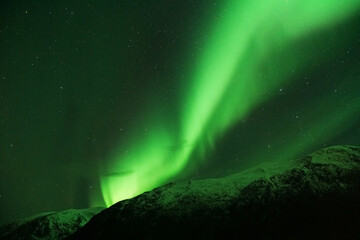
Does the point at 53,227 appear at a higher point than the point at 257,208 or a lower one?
higher

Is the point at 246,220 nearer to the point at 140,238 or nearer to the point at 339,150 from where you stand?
the point at 140,238

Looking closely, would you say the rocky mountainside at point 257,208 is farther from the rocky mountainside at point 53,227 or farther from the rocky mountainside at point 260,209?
the rocky mountainside at point 53,227

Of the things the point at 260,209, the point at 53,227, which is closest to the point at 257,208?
the point at 260,209

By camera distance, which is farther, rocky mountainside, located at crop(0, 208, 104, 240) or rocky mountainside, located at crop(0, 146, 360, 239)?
rocky mountainside, located at crop(0, 208, 104, 240)

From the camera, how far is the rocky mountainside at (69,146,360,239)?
6.87 metres

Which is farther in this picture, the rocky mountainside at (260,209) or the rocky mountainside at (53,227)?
the rocky mountainside at (53,227)

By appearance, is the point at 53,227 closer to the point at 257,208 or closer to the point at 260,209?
the point at 257,208

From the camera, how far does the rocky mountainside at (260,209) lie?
6.87 m

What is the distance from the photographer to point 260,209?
7.79 m

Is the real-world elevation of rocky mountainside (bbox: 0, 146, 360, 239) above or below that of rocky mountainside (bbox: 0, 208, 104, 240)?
below

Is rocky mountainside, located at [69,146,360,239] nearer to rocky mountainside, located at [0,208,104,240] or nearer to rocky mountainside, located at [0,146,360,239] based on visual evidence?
rocky mountainside, located at [0,146,360,239]

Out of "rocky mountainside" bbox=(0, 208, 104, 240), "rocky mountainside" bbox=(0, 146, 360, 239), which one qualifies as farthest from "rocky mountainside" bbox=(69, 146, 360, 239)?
"rocky mountainside" bbox=(0, 208, 104, 240)

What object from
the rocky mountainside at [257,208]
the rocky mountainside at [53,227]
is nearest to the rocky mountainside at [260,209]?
the rocky mountainside at [257,208]

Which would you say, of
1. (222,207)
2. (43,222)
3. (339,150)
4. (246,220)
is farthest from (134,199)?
(339,150)
